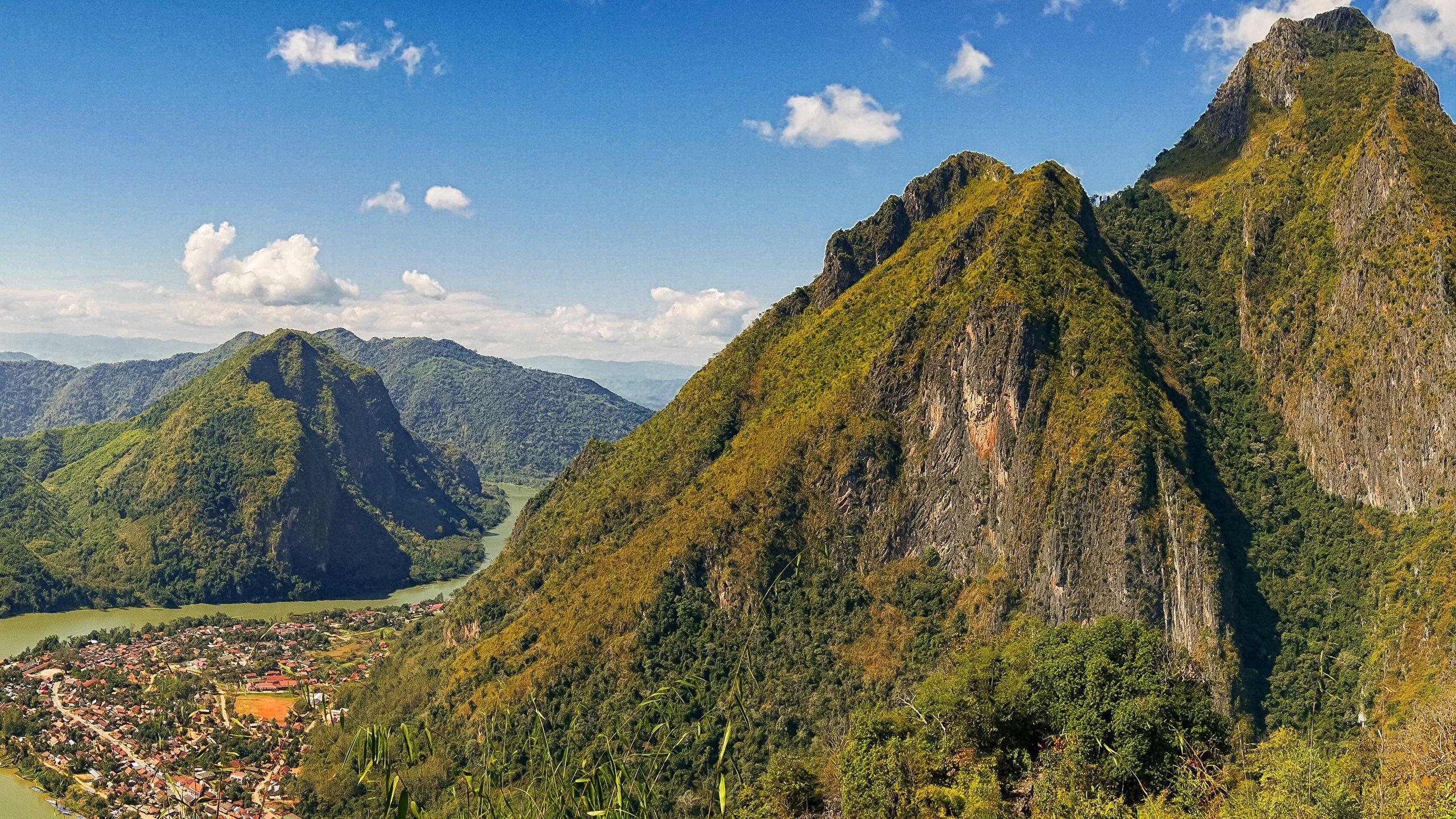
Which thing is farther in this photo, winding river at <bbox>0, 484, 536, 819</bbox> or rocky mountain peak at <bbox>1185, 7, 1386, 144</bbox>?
winding river at <bbox>0, 484, 536, 819</bbox>

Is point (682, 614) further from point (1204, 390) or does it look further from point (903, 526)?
point (1204, 390)

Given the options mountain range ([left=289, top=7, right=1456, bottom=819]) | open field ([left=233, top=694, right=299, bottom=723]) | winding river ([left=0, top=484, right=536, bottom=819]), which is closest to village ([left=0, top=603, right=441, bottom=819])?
open field ([left=233, top=694, right=299, bottom=723])

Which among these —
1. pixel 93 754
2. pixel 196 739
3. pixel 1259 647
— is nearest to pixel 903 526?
pixel 1259 647

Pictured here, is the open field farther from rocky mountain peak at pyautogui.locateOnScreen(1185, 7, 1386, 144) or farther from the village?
rocky mountain peak at pyautogui.locateOnScreen(1185, 7, 1386, 144)

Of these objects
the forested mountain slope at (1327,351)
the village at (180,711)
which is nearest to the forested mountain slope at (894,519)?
the forested mountain slope at (1327,351)

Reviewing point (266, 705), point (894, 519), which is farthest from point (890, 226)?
point (266, 705)
